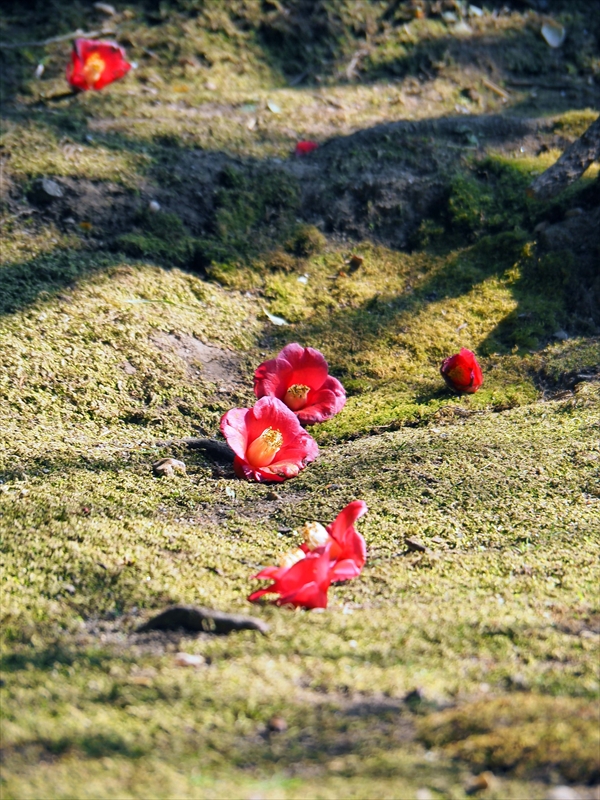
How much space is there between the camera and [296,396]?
11.3ft

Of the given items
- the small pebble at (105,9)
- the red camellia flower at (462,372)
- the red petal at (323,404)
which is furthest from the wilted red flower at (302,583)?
the small pebble at (105,9)

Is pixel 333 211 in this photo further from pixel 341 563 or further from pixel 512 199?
pixel 341 563

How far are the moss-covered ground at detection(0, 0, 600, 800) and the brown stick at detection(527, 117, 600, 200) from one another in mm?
313

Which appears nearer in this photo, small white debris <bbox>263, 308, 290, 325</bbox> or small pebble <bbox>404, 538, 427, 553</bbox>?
small pebble <bbox>404, 538, 427, 553</bbox>

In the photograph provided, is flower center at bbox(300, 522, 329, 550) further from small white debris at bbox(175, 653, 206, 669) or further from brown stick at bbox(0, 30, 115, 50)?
brown stick at bbox(0, 30, 115, 50)

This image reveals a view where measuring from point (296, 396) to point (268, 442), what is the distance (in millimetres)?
445

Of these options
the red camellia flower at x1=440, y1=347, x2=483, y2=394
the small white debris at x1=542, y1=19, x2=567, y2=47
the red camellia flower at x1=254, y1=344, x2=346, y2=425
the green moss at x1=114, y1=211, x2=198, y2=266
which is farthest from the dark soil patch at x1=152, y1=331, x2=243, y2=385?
the small white debris at x1=542, y1=19, x2=567, y2=47

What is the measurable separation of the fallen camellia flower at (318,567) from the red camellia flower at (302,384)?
1.08 m

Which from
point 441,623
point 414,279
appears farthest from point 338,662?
point 414,279

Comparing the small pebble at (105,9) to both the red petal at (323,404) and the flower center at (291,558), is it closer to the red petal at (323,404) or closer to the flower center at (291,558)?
the red petal at (323,404)

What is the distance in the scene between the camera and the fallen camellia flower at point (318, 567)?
2.14m

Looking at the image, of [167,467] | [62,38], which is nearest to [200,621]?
[167,467]

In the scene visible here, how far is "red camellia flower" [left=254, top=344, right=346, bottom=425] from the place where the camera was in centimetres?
337

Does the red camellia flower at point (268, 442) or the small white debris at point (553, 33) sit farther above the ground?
the small white debris at point (553, 33)
